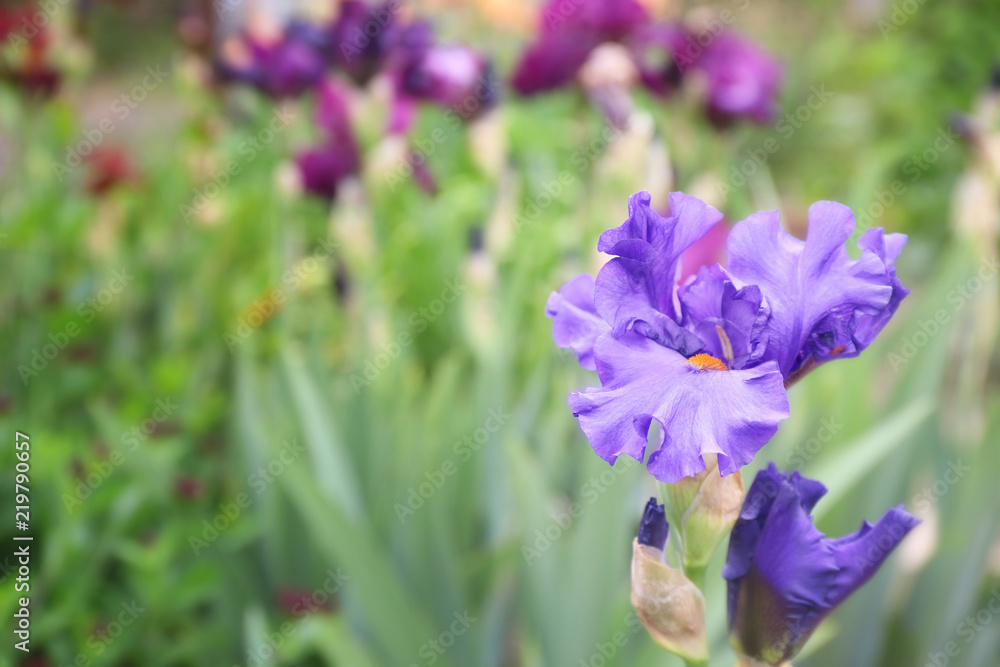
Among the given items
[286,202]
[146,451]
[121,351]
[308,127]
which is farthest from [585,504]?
[308,127]

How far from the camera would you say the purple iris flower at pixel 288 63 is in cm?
161

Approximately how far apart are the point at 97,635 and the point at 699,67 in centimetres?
168

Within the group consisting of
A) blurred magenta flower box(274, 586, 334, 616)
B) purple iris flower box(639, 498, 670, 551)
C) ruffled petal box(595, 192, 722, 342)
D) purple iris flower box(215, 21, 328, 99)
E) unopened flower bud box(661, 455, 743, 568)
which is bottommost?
blurred magenta flower box(274, 586, 334, 616)

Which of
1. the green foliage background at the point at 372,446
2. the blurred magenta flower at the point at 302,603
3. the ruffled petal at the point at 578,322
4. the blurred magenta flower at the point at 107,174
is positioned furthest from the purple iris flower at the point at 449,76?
the ruffled petal at the point at 578,322

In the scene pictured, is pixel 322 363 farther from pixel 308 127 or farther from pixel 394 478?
pixel 308 127

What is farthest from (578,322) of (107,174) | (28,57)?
(28,57)

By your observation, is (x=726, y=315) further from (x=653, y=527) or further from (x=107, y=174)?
(x=107, y=174)

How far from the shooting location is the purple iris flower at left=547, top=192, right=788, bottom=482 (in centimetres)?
41

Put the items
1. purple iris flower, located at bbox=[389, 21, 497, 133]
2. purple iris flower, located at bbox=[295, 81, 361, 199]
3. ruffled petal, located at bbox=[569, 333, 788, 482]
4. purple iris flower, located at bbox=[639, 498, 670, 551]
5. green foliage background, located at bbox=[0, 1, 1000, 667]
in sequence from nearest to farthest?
ruffled petal, located at bbox=[569, 333, 788, 482], purple iris flower, located at bbox=[639, 498, 670, 551], green foliage background, located at bbox=[0, 1, 1000, 667], purple iris flower, located at bbox=[295, 81, 361, 199], purple iris flower, located at bbox=[389, 21, 497, 133]

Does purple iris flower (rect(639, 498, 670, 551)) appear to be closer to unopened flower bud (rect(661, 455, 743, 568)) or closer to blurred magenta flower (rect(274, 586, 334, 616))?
unopened flower bud (rect(661, 455, 743, 568))

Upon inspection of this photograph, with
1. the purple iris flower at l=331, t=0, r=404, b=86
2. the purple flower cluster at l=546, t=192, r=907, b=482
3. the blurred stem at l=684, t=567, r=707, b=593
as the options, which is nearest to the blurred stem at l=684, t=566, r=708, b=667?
the blurred stem at l=684, t=567, r=707, b=593

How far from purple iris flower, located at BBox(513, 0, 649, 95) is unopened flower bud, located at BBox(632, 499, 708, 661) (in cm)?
151

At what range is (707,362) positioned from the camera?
0.46 m

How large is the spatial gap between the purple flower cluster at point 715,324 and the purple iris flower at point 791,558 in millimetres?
79
